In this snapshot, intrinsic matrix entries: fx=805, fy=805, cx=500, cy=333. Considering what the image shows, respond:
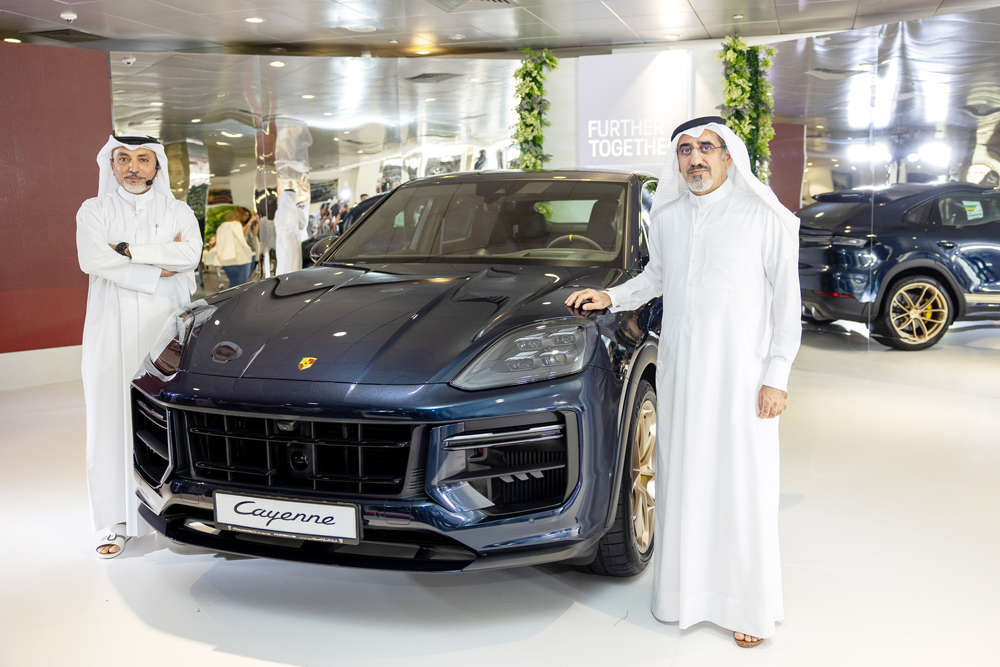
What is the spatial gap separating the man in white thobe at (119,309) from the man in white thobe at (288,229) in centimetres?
574

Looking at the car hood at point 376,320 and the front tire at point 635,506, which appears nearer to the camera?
the car hood at point 376,320

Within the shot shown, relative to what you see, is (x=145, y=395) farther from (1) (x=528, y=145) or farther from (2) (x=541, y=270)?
(1) (x=528, y=145)

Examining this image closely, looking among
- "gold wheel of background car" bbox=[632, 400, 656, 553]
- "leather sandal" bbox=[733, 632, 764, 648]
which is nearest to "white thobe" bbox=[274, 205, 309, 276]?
"gold wheel of background car" bbox=[632, 400, 656, 553]

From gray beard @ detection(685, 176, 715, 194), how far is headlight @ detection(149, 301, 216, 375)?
1.60 m

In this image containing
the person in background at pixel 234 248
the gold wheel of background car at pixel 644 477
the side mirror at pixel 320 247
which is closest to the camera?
the gold wheel of background car at pixel 644 477

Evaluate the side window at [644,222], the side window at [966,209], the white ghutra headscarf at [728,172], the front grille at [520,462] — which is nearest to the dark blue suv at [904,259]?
the side window at [966,209]

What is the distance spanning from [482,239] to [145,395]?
1.33m

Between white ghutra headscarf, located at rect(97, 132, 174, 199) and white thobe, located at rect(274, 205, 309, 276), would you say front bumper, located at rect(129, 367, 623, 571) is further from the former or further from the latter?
white thobe, located at rect(274, 205, 309, 276)

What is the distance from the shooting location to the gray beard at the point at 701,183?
2.34 m

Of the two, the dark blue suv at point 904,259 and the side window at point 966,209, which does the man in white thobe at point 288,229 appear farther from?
the side window at point 966,209

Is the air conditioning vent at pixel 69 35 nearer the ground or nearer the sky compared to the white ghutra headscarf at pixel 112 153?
nearer the sky

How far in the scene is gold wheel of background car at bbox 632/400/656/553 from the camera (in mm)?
2631

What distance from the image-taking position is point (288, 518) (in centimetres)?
216

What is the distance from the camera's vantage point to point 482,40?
931 centimetres
